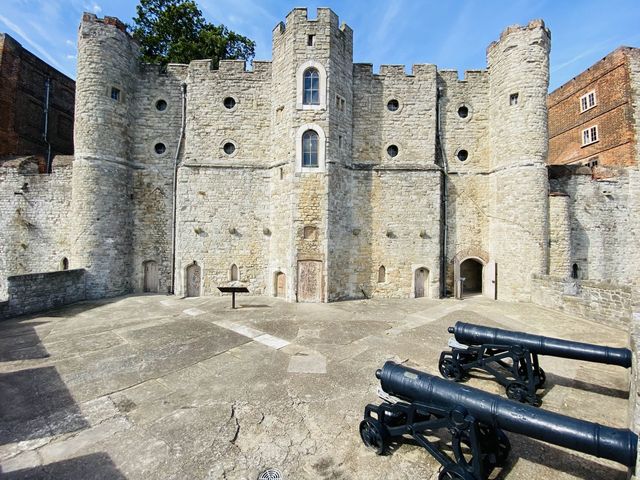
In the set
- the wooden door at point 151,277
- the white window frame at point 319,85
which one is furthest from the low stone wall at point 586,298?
the wooden door at point 151,277

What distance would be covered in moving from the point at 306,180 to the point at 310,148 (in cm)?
147

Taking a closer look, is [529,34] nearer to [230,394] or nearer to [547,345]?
[547,345]

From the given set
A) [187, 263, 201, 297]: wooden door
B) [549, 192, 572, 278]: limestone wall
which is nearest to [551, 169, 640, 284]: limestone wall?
[549, 192, 572, 278]: limestone wall

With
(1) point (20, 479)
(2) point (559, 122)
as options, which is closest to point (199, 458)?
(1) point (20, 479)

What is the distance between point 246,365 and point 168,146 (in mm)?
12589

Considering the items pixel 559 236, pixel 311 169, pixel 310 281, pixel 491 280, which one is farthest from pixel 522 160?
pixel 310 281

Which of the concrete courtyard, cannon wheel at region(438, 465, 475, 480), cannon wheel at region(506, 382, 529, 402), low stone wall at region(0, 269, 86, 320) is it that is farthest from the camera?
low stone wall at region(0, 269, 86, 320)

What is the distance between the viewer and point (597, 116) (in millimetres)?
17969

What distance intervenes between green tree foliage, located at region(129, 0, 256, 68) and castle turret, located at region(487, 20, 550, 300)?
1751cm

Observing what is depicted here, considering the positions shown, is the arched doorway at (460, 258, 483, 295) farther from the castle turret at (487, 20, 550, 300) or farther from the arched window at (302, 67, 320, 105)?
the arched window at (302, 67, 320, 105)

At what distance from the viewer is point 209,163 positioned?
1356cm

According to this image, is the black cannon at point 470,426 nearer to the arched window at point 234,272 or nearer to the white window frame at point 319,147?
the white window frame at point 319,147

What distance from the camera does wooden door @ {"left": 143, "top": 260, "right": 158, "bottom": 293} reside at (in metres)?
13.8

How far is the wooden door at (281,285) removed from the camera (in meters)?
13.0
